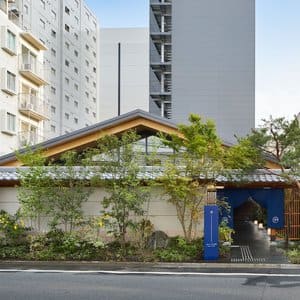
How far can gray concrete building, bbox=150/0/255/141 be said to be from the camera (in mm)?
49812

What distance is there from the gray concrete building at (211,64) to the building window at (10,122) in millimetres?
15255

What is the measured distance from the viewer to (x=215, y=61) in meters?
50.4

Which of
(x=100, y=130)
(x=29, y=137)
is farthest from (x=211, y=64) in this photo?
(x=100, y=130)

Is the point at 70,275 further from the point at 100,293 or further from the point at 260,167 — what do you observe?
the point at 260,167

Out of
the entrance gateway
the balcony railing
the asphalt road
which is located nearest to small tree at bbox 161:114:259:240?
the entrance gateway

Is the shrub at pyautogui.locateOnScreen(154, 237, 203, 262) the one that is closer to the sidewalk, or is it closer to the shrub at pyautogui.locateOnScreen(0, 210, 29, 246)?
the sidewalk

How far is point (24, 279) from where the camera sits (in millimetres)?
11992

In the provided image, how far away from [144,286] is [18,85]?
32.5 metres

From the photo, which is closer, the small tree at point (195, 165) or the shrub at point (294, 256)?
the shrub at point (294, 256)

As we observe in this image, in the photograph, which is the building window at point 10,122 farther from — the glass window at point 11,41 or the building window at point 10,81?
the glass window at point 11,41

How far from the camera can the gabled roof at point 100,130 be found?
2030cm

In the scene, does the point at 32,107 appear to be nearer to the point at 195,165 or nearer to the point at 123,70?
the point at 123,70

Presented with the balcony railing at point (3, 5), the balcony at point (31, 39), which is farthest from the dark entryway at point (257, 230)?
the balcony railing at point (3, 5)

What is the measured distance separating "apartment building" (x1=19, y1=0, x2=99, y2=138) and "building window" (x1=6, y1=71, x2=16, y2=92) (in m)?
8.33
